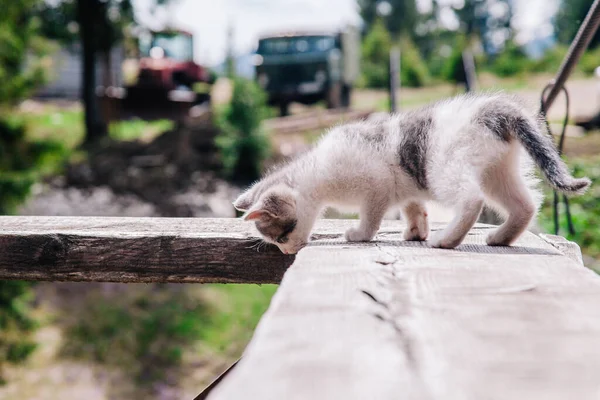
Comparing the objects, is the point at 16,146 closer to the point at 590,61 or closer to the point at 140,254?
the point at 140,254

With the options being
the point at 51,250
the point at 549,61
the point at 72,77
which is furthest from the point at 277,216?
the point at 72,77

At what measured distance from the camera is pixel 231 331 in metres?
11.1

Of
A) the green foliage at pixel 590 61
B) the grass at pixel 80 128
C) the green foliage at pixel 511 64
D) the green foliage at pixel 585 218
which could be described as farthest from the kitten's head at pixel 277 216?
the green foliage at pixel 511 64

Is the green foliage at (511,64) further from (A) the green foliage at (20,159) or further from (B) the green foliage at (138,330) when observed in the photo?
(A) the green foliage at (20,159)

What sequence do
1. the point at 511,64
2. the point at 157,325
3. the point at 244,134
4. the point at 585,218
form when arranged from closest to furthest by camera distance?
the point at 585,218 → the point at 157,325 → the point at 244,134 → the point at 511,64

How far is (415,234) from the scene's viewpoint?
2.71 m

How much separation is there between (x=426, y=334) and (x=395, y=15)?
52.9 m

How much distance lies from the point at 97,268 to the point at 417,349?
1.82m

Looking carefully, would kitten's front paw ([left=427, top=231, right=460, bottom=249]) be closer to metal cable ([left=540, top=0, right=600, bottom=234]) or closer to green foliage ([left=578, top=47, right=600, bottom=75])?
metal cable ([left=540, top=0, right=600, bottom=234])

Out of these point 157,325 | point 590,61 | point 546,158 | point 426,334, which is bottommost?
point 157,325

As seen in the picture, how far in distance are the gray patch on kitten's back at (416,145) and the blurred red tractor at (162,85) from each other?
15.1 metres

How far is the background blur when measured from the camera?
8.58 meters

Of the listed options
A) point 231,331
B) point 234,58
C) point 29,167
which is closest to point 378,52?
point 234,58

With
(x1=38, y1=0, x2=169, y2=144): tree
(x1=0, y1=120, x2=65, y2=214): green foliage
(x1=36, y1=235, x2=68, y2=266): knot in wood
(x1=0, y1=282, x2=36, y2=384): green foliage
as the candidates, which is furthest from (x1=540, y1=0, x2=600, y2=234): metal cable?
(x1=38, y1=0, x2=169, y2=144): tree
